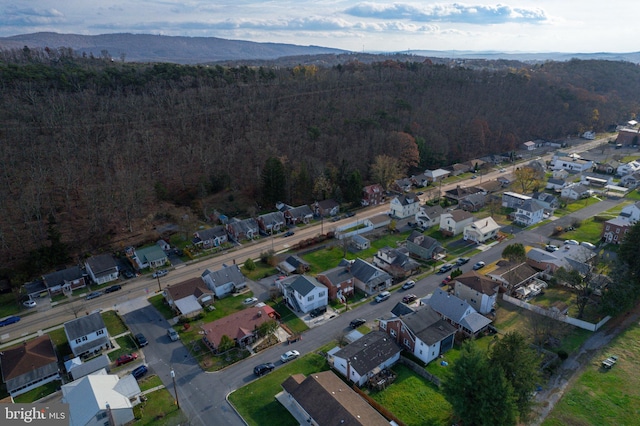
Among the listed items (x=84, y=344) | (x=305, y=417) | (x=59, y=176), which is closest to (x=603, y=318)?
(x=305, y=417)

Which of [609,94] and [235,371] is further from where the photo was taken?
[609,94]

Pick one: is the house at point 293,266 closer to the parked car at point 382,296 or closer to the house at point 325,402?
the parked car at point 382,296

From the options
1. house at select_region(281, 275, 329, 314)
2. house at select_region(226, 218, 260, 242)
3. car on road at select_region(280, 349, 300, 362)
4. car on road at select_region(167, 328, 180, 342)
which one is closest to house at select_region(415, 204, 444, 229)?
house at select_region(226, 218, 260, 242)

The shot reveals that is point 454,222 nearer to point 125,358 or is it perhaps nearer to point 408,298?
point 408,298

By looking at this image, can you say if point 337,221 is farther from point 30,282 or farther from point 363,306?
point 30,282

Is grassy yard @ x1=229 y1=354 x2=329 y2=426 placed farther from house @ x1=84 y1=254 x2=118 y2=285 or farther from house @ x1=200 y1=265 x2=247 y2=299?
house @ x1=84 y1=254 x2=118 y2=285

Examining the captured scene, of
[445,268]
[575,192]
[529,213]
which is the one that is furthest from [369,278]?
[575,192]
